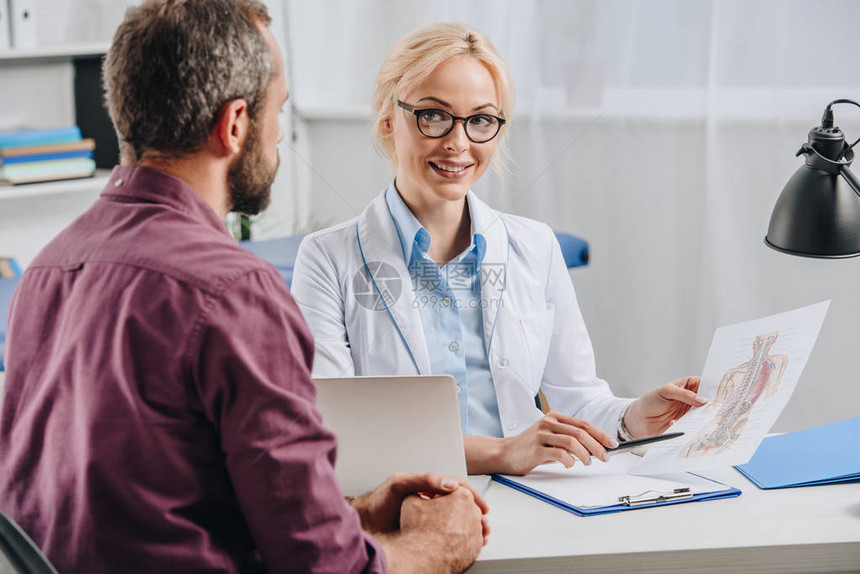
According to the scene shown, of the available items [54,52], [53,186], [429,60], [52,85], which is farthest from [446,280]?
[52,85]

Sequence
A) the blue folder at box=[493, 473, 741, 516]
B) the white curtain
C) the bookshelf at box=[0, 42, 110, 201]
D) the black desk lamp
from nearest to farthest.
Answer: the blue folder at box=[493, 473, 741, 516] → the black desk lamp → the white curtain → the bookshelf at box=[0, 42, 110, 201]

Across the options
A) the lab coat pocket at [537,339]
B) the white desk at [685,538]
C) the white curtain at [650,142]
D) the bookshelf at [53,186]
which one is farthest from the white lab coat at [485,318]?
the bookshelf at [53,186]

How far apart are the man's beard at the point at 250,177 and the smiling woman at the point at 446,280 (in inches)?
18.0

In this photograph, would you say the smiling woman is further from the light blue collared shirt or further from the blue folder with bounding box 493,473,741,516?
the blue folder with bounding box 493,473,741,516

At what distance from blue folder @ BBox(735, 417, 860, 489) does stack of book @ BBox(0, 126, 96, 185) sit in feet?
7.09

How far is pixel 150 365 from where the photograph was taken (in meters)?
0.74

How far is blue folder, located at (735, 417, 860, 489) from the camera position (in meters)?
1.10

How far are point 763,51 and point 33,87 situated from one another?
2.20 meters

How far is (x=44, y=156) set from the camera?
261cm

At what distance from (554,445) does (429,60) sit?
630mm

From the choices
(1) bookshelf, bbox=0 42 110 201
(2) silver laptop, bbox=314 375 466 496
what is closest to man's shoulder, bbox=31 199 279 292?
(2) silver laptop, bbox=314 375 466 496

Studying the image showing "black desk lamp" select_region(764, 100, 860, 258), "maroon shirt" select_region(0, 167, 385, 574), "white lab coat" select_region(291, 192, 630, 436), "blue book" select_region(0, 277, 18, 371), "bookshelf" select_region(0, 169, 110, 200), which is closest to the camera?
"maroon shirt" select_region(0, 167, 385, 574)

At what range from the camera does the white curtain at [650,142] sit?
215cm

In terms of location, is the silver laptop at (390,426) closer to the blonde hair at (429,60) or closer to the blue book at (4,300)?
the blonde hair at (429,60)
